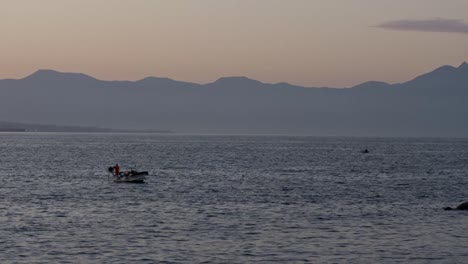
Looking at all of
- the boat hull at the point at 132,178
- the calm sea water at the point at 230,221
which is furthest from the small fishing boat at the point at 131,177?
the calm sea water at the point at 230,221

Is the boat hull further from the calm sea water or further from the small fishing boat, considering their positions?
the calm sea water

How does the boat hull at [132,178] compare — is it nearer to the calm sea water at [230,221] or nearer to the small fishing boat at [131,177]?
the small fishing boat at [131,177]

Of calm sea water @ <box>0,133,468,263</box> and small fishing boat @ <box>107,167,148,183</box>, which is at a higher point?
small fishing boat @ <box>107,167,148,183</box>

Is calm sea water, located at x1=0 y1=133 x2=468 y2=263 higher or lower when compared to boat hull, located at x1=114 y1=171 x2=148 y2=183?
lower

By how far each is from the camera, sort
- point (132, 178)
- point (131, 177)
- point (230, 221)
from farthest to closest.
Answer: point (131, 177) → point (132, 178) → point (230, 221)

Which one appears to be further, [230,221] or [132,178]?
[132,178]

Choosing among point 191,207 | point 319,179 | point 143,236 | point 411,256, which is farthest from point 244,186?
point 411,256

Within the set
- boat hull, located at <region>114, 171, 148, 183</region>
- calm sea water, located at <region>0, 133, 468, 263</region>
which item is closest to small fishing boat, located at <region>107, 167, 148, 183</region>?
boat hull, located at <region>114, 171, 148, 183</region>

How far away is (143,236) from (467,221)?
2103cm

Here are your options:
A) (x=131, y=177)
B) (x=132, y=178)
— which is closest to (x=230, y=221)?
(x=132, y=178)

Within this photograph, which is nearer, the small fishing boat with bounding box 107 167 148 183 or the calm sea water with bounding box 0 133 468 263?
the calm sea water with bounding box 0 133 468 263

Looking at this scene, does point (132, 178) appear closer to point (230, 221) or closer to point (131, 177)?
point (131, 177)

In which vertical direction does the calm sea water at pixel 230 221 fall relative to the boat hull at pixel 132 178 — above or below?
below

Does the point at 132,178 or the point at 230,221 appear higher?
the point at 132,178
